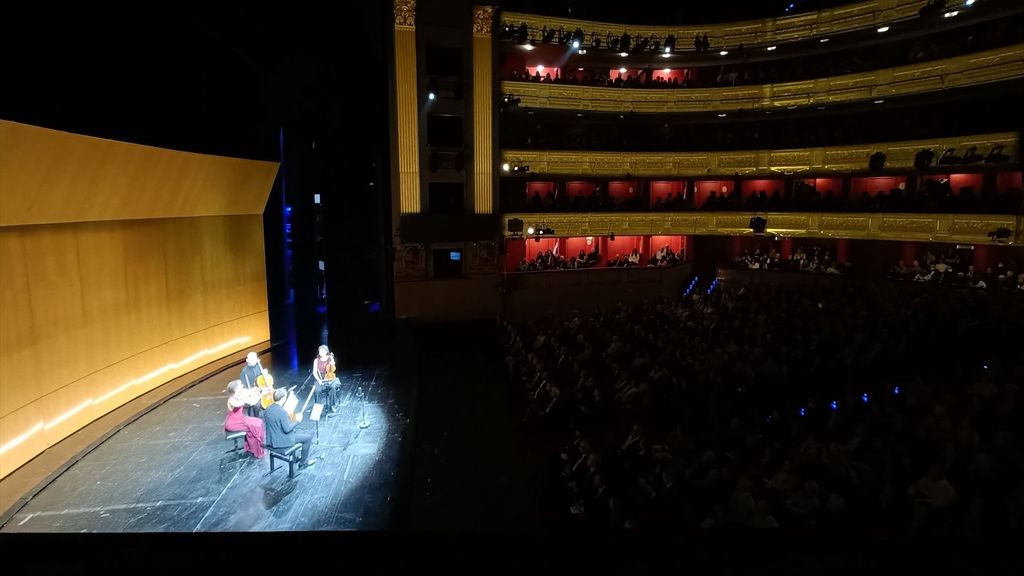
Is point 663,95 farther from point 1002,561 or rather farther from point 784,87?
point 1002,561

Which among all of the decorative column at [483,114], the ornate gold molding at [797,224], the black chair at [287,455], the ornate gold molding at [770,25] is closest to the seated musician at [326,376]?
the black chair at [287,455]

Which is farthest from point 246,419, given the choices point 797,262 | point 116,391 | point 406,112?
point 797,262

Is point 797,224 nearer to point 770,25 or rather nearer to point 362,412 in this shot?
point 770,25

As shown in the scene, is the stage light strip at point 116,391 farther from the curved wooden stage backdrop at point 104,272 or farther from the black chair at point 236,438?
the black chair at point 236,438

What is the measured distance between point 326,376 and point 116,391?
4.21 m

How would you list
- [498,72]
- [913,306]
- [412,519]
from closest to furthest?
[412,519] < [913,306] < [498,72]

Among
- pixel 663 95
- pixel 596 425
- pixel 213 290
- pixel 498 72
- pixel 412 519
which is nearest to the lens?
pixel 412 519

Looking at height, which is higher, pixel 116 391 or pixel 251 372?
pixel 251 372

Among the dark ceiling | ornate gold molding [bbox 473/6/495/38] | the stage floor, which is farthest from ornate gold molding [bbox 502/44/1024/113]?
the stage floor

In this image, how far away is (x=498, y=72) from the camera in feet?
65.7

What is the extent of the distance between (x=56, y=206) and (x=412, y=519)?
7098 millimetres

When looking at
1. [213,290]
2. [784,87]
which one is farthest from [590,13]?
[213,290]

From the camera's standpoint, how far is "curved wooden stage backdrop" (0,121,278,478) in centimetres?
792

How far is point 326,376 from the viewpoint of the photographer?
975 cm
